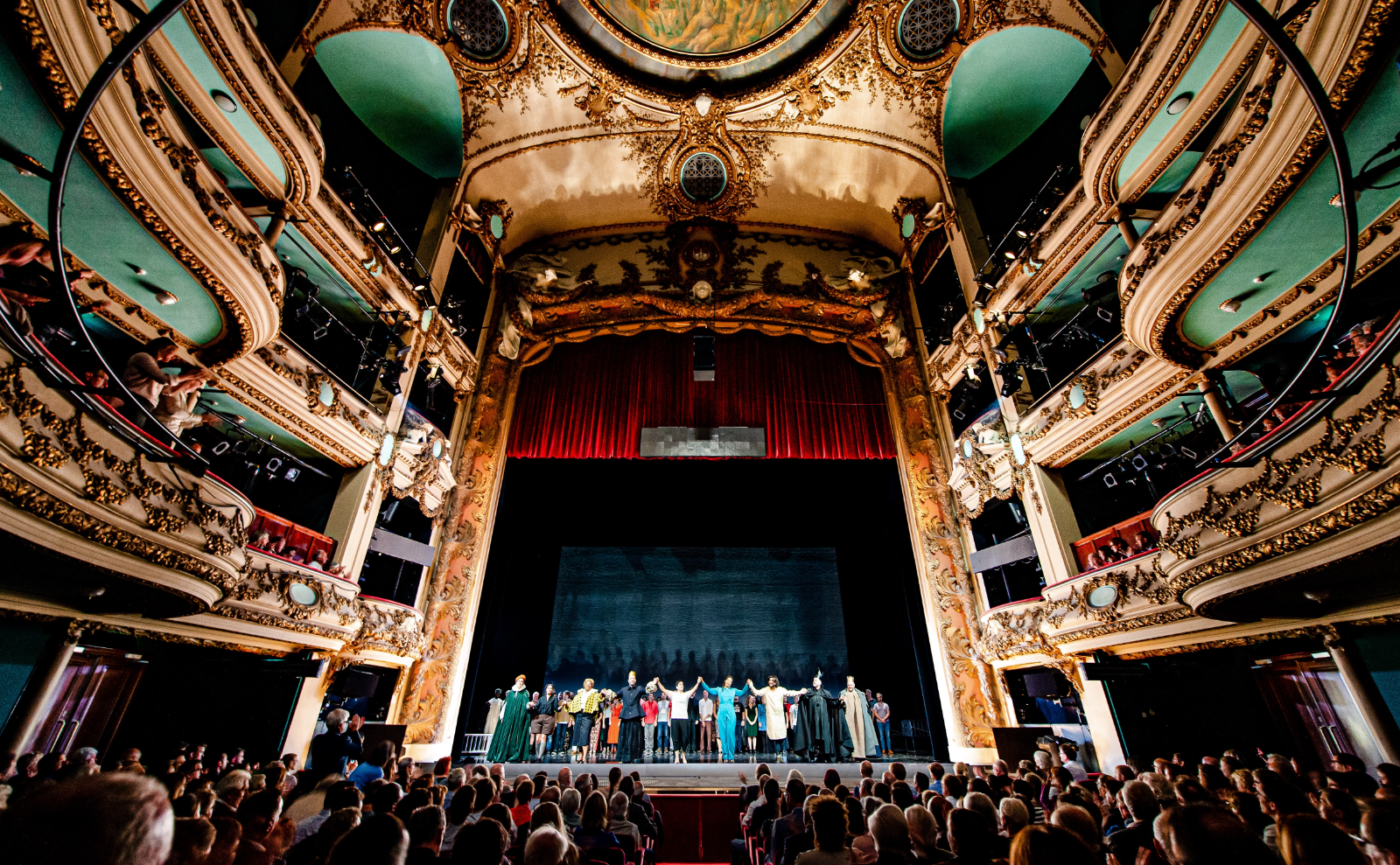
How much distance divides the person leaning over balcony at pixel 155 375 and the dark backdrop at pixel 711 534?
6139 mm

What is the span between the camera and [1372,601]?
4996 millimetres

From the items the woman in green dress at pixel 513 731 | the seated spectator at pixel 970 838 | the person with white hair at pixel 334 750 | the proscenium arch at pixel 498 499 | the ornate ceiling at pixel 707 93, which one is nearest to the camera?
the seated spectator at pixel 970 838

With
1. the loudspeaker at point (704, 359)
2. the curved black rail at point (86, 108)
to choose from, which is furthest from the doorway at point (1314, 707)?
the curved black rail at point (86, 108)

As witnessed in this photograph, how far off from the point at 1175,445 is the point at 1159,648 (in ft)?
8.88

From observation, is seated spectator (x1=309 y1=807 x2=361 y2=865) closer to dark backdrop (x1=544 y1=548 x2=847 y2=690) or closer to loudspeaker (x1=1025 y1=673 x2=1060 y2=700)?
loudspeaker (x1=1025 y1=673 x2=1060 y2=700)

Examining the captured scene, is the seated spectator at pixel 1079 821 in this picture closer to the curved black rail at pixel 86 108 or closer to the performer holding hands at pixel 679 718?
the curved black rail at pixel 86 108

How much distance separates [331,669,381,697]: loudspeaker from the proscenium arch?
21.3 inches

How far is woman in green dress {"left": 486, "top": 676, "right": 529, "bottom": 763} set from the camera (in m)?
9.52

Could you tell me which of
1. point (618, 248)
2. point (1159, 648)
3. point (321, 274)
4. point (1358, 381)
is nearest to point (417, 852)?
point (1358, 381)

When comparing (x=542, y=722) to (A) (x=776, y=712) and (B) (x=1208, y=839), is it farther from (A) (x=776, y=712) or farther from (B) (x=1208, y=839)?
(B) (x=1208, y=839)

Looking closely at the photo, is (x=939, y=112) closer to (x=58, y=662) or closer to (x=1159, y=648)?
(x=1159, y=648)

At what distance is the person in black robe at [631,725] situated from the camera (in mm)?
9859

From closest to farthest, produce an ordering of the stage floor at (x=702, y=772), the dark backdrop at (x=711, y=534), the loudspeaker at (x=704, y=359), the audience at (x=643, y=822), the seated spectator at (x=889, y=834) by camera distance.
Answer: the audience at (x=643, y=822)
the seated spectator at (x=889, y=834)
the stage floor at (x=702, y=772)
the dark backdrop at (x=711, y=534)
the loudspeaker at (x=704, y=359)

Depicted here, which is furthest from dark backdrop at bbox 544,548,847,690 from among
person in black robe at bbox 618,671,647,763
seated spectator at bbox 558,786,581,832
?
seated spectator at bbox 558,786,581,832
